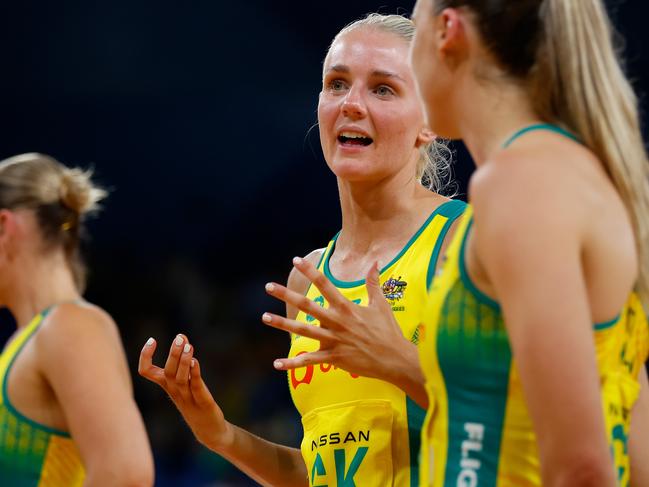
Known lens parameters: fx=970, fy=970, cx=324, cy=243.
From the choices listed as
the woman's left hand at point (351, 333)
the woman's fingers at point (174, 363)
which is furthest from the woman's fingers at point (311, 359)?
the woman's fingers at point (174, 363)

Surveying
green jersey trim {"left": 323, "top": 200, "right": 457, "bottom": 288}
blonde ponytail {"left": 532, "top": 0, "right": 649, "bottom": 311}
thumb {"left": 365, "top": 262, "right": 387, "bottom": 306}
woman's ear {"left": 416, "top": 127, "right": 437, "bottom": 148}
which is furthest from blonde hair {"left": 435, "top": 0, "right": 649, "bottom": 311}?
woman's ear {"left": 416, "top": 127, "right": 437, "bottom": 148}

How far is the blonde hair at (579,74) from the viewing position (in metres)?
1.29

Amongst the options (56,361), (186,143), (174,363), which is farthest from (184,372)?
(186,143)

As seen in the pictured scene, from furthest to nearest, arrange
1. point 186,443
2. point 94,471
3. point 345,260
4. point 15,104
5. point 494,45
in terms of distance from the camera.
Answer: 1. point 15,104
2. point 186,443
3. point 345,260
4. point 94,471
5. point 494,45

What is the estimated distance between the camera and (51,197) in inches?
96.8

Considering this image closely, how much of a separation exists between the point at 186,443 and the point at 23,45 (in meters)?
2.67

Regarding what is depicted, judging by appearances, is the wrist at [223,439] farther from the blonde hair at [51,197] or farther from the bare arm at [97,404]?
the blonde hair at [51,197]

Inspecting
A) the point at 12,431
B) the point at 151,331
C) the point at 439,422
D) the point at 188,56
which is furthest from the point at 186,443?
the point at 439,422

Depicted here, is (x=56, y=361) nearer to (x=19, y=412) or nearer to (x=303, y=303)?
(x=19, y=412)

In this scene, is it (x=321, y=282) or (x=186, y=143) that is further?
(x=186, y=143)

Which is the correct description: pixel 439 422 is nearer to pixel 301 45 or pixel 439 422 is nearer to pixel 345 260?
pixel 345 260

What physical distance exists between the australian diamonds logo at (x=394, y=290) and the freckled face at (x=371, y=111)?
28 cm

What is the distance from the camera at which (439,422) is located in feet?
4.43

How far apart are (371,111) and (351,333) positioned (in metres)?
0.74
